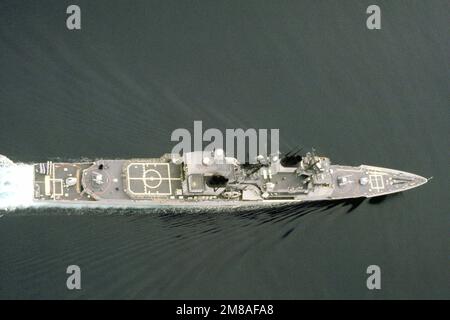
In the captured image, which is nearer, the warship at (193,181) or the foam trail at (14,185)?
the foam trail at (14,185)

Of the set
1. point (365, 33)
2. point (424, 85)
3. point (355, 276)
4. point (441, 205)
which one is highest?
point (365, 33)

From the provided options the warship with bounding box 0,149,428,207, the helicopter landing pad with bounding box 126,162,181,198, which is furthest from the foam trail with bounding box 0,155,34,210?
the helicopter landing pad with bounding box 126,162,181,198

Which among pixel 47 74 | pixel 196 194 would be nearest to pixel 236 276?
pixel 196 194

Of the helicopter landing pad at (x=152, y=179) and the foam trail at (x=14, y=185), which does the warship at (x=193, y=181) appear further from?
the foam trail at (x=14, y=185)

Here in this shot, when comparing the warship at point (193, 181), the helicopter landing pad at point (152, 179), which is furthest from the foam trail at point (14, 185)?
the helicopter landing pad at point (152, 179)

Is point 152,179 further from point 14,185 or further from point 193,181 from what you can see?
point 14,185

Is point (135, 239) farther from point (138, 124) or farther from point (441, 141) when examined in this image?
point (441, 141)

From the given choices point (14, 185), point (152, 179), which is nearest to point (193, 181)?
point (152, 179)
